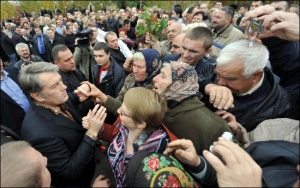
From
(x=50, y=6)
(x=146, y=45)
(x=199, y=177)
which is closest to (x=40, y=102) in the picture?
(x=199, y=177)

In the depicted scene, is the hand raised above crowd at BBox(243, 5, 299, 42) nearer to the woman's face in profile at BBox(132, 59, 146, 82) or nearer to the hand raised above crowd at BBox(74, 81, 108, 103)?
the woman's face in profile at BBox(132, 59, 146, 82)

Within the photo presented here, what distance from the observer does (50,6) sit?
26.6m

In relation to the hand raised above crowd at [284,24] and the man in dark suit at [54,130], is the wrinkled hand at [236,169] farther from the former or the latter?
the man in dark suit at [54,130]

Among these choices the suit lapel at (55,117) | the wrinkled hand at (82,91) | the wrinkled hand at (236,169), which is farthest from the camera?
the wrinkled hand at (82,91)

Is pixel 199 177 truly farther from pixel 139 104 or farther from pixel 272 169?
pixel 139 104

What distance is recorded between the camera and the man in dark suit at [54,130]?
188 cm

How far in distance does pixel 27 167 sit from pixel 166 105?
103 cm

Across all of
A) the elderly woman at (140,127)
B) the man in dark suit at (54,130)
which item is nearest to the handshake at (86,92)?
the man in dark suit at (54,130)

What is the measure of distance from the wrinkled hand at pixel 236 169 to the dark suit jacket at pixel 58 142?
→ 4.60 feet

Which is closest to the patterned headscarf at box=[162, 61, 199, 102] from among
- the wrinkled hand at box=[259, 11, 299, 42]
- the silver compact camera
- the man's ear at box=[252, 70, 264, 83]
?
the man's ear at box=[252, 70, 264, 83]

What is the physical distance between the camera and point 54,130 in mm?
1930

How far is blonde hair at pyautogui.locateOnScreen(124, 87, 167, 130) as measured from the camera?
→ 5.24ft

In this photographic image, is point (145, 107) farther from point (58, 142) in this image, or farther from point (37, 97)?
point (37, 97)

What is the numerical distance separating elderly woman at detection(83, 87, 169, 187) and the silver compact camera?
3.00 feet
